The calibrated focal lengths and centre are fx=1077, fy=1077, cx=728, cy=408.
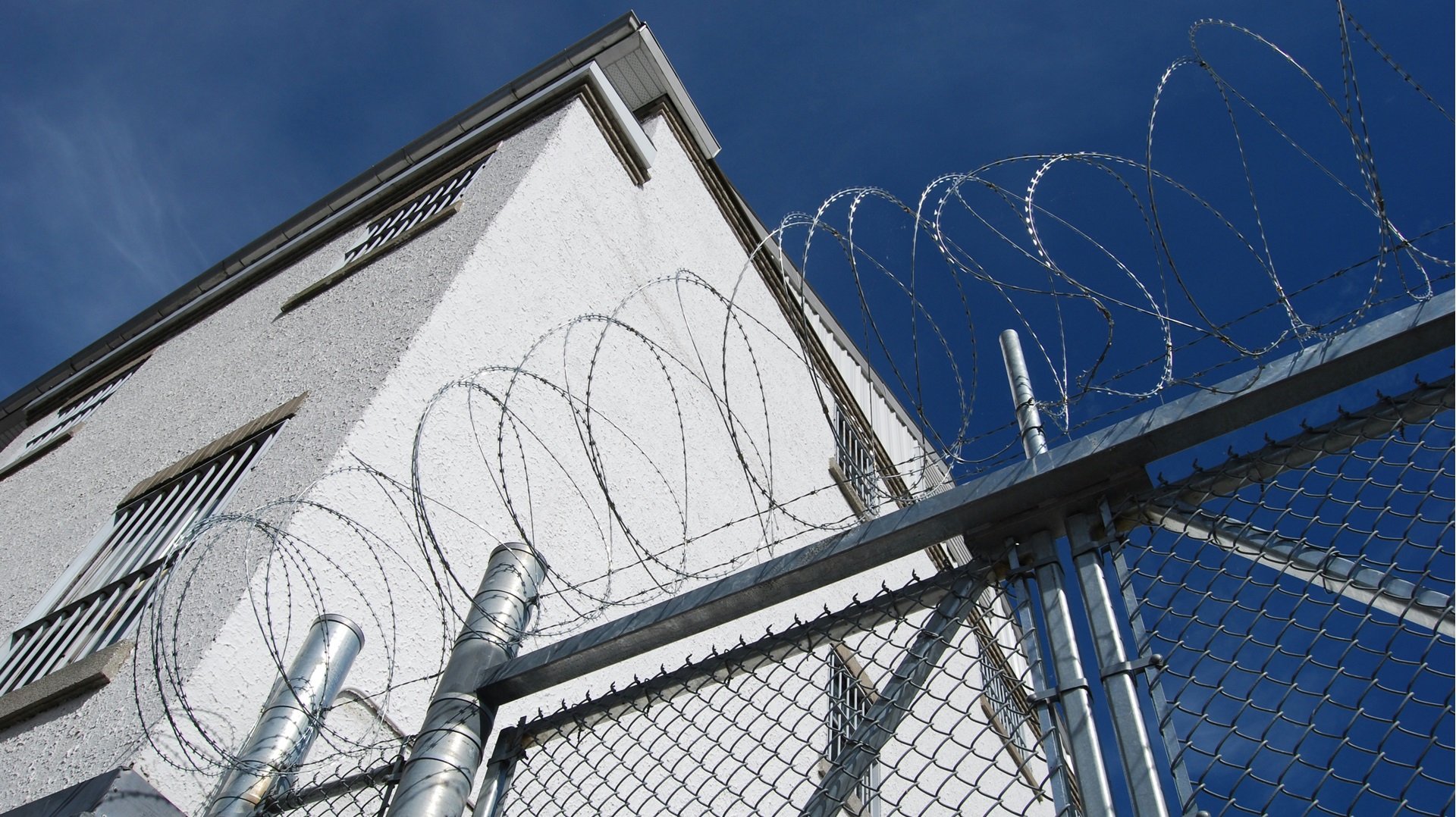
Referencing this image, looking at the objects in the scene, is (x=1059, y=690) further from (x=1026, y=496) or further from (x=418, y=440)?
(x=418, y=440)

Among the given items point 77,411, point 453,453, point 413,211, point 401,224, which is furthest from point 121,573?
point 77,411

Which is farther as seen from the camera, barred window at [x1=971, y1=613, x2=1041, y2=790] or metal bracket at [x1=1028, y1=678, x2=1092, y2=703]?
barred window at [x1=971, y1=613, x2=1041, y2=790]

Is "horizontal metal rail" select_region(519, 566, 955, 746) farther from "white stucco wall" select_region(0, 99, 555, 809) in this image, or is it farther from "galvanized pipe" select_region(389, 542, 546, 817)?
"white stucco wall" select_region(0, 99, 555, 809)

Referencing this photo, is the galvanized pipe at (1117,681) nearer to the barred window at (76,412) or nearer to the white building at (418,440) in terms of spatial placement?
the white building at (418,440)

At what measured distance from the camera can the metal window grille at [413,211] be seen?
8.23 metres

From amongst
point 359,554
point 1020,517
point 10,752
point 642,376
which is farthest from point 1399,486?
point 642,376

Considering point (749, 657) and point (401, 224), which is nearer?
point (749, 657)

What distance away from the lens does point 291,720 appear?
2.85 metres

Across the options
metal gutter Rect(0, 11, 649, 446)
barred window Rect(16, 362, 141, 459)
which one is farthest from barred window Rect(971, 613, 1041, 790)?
barred window Rect(16, 362, 141, 459)

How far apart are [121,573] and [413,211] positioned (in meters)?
3.93

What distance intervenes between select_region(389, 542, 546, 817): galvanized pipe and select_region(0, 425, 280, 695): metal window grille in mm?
2410

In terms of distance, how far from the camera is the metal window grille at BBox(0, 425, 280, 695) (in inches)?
193

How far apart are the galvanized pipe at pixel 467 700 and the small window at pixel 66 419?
8.21m

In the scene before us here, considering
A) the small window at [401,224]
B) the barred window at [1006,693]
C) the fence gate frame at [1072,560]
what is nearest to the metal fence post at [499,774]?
the fence gate frame at [1072,560]
